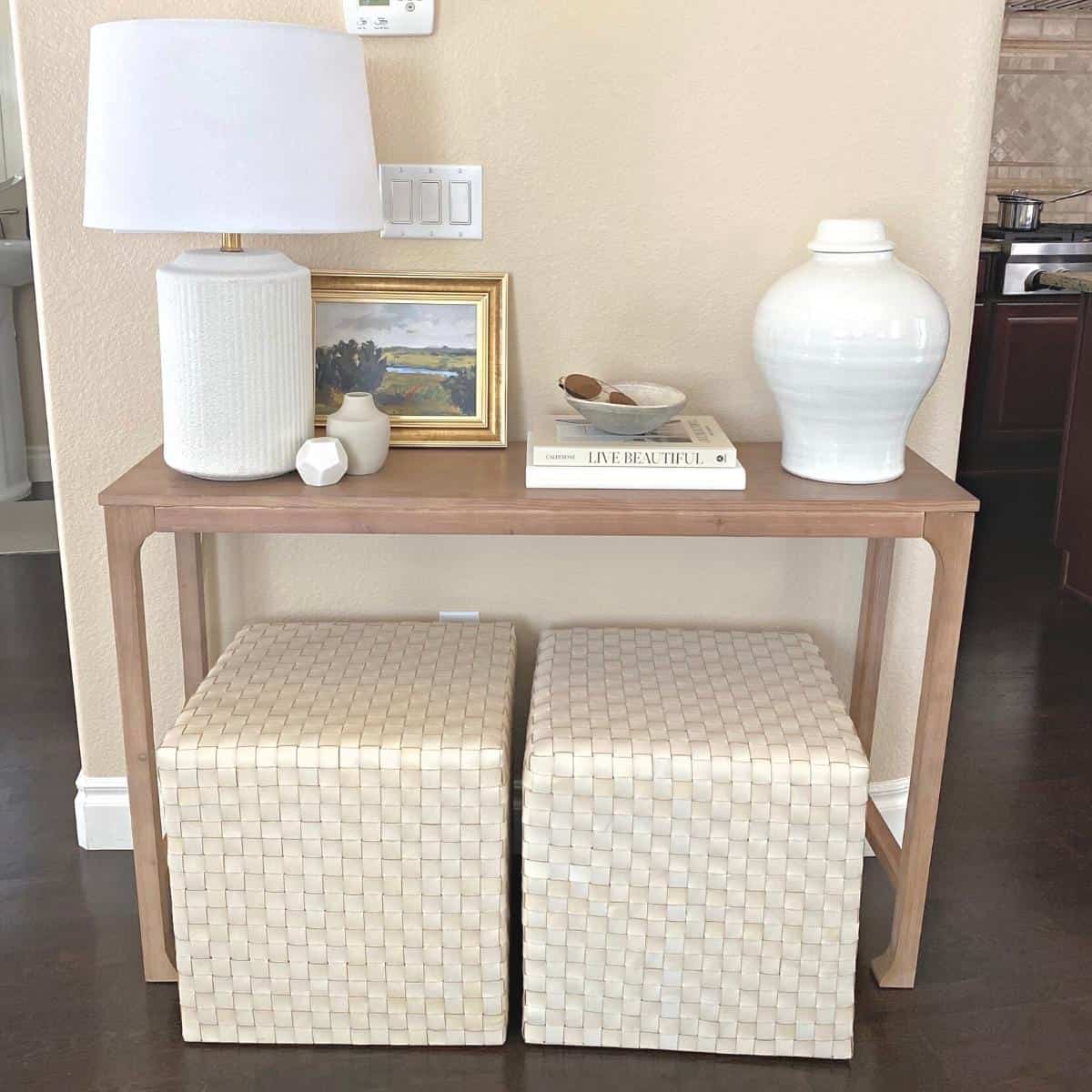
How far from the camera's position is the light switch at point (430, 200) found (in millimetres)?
1959

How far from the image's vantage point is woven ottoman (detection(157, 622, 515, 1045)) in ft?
5.56

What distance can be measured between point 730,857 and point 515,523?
0.55 meters

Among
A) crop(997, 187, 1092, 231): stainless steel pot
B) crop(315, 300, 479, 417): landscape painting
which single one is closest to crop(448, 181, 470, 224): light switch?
crop(315, 300, 479, 417): landscape painting

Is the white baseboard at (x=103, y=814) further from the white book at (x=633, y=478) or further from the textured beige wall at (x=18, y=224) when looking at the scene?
the textured beige wall at (x=18, y=224)

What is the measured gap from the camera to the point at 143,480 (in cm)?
177

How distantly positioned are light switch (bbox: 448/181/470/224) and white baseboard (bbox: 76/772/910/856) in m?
A: 0.99

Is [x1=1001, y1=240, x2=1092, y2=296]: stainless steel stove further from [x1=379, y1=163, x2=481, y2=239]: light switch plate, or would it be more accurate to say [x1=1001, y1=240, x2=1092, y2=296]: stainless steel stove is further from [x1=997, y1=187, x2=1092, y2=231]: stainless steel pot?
[x1=379, y1=163, x2=481, y2=239]: light switch plate

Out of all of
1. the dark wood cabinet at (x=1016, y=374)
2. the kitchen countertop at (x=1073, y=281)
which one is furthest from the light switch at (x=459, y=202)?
the dark wood cabinet at (x=1016, y=374)

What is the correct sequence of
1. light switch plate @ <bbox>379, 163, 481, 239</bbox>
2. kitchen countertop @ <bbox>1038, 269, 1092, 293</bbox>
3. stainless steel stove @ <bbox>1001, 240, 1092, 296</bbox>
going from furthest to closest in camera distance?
stainless steel stove @ <bbox>1001, 240, 1092, 296</bbox> → kitchen countertop @ <bbox>1038, 269, 1092, 293</bbox> → light switch plate @ <bbox>379, 163, 481, 239</bbox>

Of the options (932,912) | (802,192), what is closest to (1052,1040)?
(932,912)

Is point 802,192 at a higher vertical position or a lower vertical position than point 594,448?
higher

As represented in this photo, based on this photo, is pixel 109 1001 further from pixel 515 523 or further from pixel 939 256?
pixel 939 256

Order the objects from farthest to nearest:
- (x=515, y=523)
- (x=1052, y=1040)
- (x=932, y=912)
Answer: (x=932, y=912) < (x=1052, y=1040) < (x=515, y=523)

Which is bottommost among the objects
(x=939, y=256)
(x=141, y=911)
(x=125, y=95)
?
(x=141, y=911)
